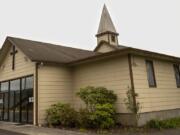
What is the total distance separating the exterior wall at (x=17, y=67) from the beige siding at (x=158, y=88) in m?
6.19

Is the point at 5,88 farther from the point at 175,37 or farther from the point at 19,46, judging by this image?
the point at 175,37

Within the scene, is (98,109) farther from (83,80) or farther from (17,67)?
(17,67)

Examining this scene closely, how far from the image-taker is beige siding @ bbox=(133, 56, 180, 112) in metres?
11.6

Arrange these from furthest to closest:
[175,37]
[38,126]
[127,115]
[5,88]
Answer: [175,37] → [5,88] → [38,126] → [127,115]

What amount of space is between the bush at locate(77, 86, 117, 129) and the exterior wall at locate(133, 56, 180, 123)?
1.50m

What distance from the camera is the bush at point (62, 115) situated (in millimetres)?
12062

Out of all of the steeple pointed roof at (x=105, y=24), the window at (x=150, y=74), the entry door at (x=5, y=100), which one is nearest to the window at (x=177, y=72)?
the window at (x=150, y=74)

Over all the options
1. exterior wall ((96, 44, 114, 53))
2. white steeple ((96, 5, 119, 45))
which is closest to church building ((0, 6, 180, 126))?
exterior wall ((96, 44, 114, 53))

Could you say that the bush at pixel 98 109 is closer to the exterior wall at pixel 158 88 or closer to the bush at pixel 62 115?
the bush at pixel 62 115

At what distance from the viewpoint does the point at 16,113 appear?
14633 millimetres

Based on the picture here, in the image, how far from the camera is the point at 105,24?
88.9 ft

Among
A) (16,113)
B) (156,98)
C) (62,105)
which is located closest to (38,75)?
(62,105)

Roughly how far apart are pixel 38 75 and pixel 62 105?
7.34 ft

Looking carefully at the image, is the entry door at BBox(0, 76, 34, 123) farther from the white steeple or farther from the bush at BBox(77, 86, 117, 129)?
the white steeple
